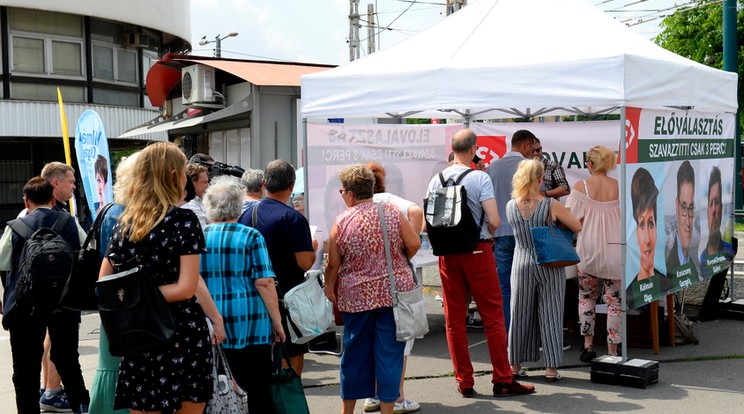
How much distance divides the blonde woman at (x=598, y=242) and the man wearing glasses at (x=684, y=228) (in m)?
0.57

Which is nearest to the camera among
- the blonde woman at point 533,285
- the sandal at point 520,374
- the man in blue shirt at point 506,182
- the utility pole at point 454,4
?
the blonde woman at point 533,285

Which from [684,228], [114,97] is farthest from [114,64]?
→ [684,228]

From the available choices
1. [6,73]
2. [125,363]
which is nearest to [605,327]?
[125,363]

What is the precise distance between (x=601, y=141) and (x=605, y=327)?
2.89 m

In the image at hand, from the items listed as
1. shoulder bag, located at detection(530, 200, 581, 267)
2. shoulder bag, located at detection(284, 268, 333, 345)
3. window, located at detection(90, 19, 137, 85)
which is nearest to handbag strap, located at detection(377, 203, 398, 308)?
shoulder bag, located at detection(284, 268, 333, 345)

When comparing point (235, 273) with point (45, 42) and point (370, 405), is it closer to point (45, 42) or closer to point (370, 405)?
point (370, 405)

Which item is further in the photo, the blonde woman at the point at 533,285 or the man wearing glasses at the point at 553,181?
the man wearing glasses at the point at 553,181

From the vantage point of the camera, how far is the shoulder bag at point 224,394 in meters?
3.92

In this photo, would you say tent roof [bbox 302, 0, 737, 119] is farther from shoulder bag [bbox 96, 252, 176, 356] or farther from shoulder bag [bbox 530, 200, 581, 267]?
shoulder bag [bbox 96, 252, 176, 356]

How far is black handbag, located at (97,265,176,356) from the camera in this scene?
11.4 ft

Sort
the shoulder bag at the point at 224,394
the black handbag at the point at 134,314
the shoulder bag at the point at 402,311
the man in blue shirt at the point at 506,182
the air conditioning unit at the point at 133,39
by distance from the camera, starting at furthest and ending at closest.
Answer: the air conditioning unit at the point at 133,39
the man in blue shirt at the point at 506,182
the shoulder bag at the point at 402,311
the shoulder bag at the point at 224,394
the black handbag at the point at 134,314

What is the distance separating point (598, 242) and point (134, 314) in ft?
14.1

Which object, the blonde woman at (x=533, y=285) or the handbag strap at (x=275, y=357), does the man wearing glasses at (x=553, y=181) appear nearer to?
the blonde woman at (x=533, y=285)
